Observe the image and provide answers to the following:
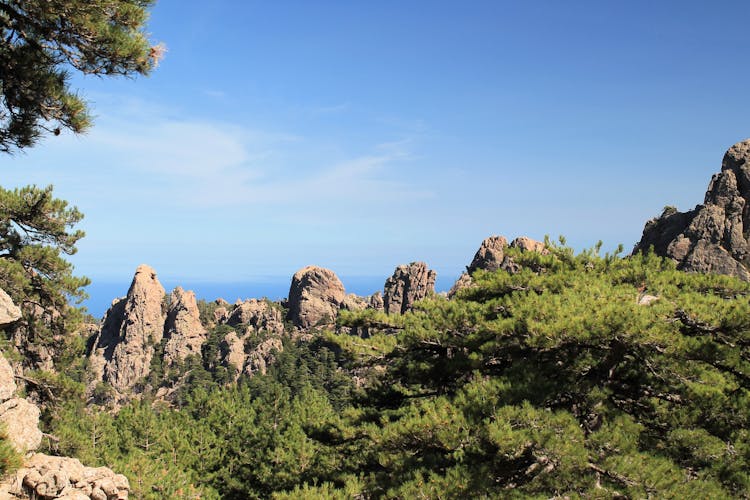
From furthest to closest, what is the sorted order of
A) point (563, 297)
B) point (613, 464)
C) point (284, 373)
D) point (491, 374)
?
point (284, 373)
point (491, 374)
point (563, 297)
point (613, 464)

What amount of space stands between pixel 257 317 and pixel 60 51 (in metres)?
83.8

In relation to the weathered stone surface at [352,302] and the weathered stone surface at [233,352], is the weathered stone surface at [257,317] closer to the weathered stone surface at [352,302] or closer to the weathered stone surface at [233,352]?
the weathered stone surface at [233,352]

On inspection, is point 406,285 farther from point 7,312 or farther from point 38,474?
point 38,474

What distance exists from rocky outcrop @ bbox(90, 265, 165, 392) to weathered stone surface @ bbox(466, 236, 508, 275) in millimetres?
51815

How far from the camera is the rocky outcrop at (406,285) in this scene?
277 ft

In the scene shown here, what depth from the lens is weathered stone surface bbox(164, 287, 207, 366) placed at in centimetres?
8044

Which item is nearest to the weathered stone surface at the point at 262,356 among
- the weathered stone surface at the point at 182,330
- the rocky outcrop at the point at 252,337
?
the rocky outcrop at the point at 252,337

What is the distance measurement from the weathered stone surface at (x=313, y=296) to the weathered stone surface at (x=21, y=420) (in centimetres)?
7735

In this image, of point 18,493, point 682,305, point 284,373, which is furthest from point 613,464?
point 284,373

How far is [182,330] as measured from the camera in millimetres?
82125

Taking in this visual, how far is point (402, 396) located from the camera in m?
10.5

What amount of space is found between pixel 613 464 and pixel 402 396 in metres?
4.91

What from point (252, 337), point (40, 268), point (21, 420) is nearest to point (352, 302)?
point (252, 337)

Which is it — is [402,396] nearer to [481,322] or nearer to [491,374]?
[491,374]
